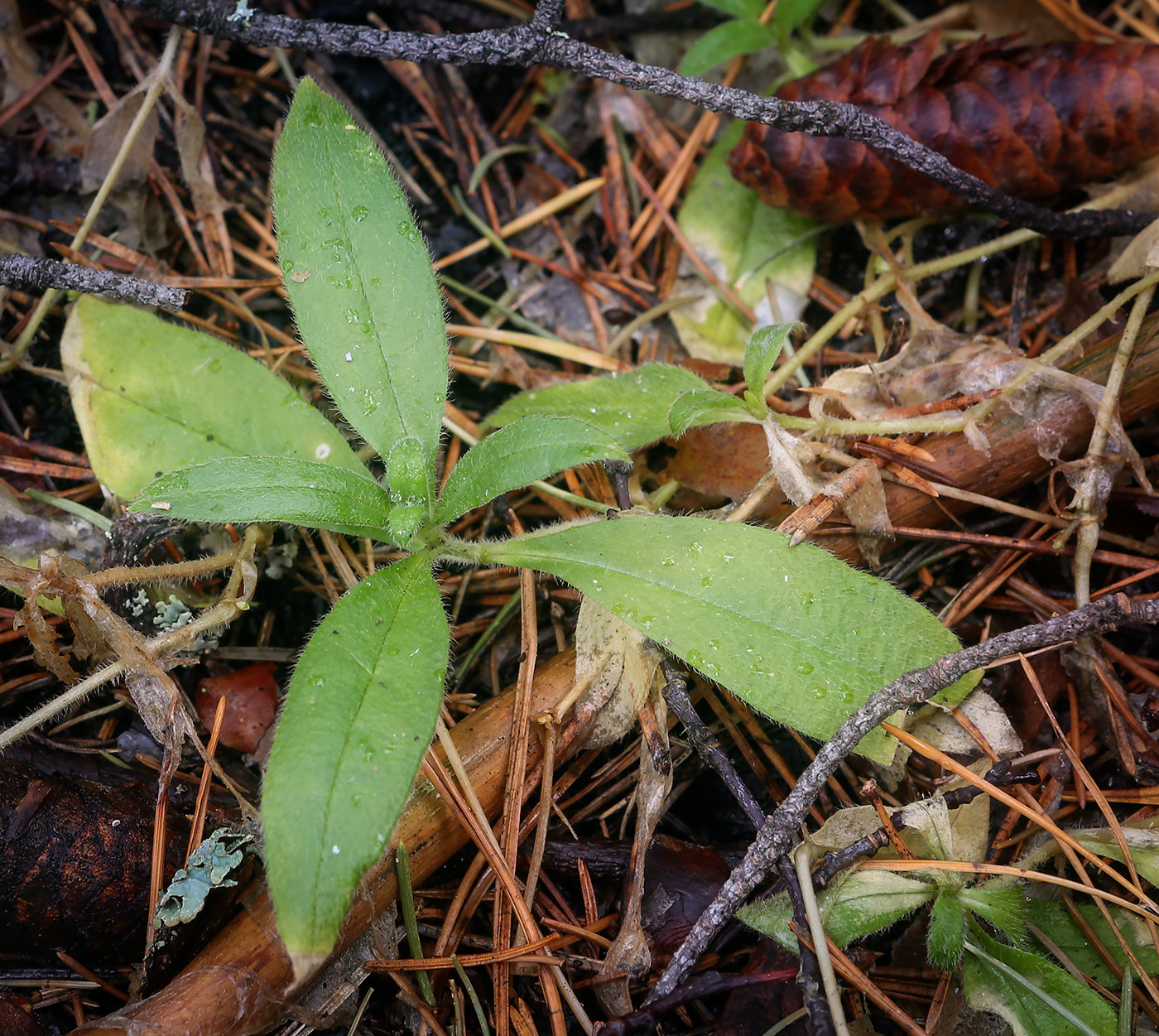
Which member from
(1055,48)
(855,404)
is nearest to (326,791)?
(855,404)

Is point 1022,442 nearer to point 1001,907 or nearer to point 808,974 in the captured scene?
point 1001,907

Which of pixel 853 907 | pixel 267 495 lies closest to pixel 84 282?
pixel 267 495

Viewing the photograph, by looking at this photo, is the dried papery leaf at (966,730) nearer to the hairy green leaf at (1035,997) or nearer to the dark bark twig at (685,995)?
the hairy green leaf at (1035,997)

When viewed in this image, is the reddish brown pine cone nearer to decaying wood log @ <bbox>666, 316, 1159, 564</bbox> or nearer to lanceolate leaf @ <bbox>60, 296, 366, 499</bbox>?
decaying wood log @ <bbox>666, 316, 1159, 564</bbox>

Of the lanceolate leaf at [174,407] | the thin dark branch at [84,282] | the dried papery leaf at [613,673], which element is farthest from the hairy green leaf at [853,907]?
the thin dark branch at [84,282]

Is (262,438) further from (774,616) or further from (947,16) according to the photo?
(947,16)

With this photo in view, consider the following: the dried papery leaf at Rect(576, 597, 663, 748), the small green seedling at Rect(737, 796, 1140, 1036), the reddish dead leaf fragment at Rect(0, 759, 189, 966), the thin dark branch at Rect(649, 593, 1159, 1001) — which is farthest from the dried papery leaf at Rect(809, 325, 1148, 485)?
the reddish dead leaf fragment at Rect(0, 759, 189, 966)
